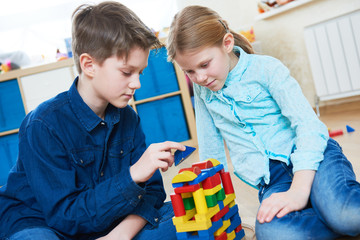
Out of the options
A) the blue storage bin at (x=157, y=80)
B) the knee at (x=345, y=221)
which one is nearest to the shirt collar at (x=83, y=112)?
the knee at (x=345, y=221)

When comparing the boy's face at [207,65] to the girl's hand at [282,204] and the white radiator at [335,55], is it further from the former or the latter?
the white radiator at [335,55]

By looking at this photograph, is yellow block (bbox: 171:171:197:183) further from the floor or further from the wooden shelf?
the wooden shelf

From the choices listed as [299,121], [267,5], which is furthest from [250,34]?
[299,121]

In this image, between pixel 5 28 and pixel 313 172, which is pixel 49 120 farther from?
pixel 5 28

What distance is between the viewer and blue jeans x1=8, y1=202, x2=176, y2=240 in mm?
920

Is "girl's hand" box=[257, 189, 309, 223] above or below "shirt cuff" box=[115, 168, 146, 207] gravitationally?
below

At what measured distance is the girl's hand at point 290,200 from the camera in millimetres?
901

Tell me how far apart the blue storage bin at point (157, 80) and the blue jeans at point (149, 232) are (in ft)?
6.30

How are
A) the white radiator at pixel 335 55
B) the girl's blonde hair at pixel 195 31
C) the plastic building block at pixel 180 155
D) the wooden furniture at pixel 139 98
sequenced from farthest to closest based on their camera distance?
the wooden furniture at pixel 139 98
the white radiator at pixel 335 55
the girl's blonde hair at pixel 195 31
the plastic building block at pixel 180 155

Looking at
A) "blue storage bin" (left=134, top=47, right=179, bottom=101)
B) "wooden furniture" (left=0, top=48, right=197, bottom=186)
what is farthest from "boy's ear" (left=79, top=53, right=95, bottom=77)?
"blue storage bin" (left=134, top=47, right=179, bottom=101)

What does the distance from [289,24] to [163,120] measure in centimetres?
125

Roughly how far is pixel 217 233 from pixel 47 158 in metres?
0.46

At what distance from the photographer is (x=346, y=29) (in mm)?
2658

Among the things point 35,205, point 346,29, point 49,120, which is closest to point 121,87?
point 49,120
